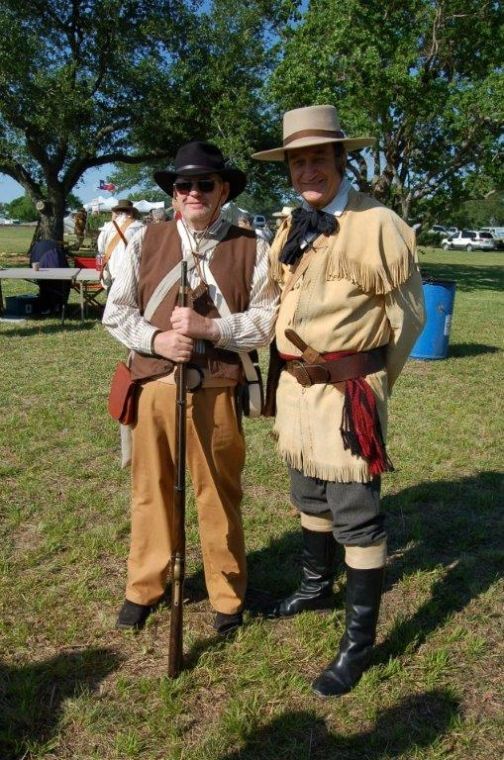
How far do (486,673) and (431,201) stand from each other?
1723cm

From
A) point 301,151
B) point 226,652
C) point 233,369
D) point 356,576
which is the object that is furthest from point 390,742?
point 301,151

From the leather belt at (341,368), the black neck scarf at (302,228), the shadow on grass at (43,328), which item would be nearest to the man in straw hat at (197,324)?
the black neck scarf at (302,228)

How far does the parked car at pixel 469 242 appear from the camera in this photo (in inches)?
2078

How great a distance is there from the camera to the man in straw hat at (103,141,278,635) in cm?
272

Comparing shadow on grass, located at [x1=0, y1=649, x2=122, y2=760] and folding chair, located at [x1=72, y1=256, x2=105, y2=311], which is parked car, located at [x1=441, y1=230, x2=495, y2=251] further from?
shadow on grass, located at [x1=0, y1=649, x2=122, y2=760]

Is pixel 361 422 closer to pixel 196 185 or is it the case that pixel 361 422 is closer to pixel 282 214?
pixel 196 185

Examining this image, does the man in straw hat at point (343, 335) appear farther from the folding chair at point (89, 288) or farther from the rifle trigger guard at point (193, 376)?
the folding chair at point (89, 288)

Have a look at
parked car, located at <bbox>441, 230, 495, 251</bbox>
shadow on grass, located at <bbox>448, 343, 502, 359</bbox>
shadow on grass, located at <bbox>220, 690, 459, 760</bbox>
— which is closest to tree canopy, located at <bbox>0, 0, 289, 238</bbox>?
shadow on grass, located at <bbox>448, 343, 502, 359</bbox>

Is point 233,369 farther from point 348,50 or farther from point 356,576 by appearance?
point 348,50

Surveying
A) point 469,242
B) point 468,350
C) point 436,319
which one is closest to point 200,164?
point 436,319

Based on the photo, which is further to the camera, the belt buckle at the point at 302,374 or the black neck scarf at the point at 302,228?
the belt buckle at the point at 302,374

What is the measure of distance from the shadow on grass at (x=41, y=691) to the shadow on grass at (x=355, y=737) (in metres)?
0.67

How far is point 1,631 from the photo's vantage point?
308 cm

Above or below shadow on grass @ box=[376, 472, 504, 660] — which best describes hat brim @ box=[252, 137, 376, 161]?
above
